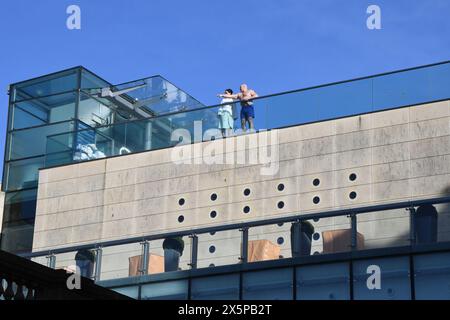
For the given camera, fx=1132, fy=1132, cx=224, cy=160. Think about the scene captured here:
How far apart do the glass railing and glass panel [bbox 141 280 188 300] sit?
12651 millimetres

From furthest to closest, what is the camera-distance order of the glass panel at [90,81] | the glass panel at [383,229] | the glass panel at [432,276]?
1. the glass panel at [90,81]
2. the glass panel at [383,229]
3. the glass panel at [432,276]

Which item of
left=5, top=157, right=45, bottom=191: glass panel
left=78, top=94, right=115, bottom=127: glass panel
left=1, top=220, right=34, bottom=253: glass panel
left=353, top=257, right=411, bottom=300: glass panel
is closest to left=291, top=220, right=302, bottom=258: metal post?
left=353, top=257, right=411, bottom=300: glass panel

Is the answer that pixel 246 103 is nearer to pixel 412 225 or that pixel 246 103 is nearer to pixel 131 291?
pixel 131 291

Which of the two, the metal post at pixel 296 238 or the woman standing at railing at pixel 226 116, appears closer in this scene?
the metal post at pixel 296 238

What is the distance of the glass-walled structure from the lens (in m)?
40.1

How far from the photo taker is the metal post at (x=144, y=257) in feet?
79.0

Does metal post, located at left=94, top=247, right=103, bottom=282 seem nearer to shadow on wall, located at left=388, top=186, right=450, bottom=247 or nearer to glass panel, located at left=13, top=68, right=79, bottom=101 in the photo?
shadow on wall, located at left=388, top=186, right=450, bottom=247

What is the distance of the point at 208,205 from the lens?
36469mm

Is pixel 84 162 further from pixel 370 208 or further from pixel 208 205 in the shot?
pixel 370 208

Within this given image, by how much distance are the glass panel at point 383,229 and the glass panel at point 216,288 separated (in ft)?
9.00

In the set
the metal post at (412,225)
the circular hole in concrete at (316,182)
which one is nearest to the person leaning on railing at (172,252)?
the metal post at (412,225)

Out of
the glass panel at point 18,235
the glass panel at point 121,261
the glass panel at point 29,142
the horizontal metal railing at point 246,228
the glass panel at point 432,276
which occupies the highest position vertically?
the glass panel at point 29,142

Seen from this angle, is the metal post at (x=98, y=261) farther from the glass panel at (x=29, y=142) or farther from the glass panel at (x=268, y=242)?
the glass panel at (x=29, y=142)
